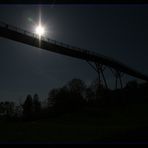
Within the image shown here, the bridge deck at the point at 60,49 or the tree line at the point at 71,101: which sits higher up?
the bridge deck at the point at 60,49

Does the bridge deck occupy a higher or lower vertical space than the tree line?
higher

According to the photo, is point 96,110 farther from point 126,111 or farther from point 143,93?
point 143,93

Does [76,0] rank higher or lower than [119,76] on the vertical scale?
lower

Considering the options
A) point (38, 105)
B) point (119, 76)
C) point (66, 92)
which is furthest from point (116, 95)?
point (38, 105)

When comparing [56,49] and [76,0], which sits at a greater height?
[56,49]

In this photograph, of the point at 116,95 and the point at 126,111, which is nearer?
the point at 126,111

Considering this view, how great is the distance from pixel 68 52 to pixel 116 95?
7682 millimetres

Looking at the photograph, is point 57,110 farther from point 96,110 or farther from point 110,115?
point 110,115

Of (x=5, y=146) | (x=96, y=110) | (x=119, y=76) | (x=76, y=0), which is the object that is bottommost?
(x=5, y=146)

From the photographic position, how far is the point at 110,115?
14.6m

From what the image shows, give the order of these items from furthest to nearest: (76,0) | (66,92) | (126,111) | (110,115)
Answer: (66,92) → (126,111) → (110,115) → (76,0)

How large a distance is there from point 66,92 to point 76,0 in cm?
1553

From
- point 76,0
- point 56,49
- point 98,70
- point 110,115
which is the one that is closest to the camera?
point 76,0

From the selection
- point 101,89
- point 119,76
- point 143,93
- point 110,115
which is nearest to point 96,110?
point 110,115
